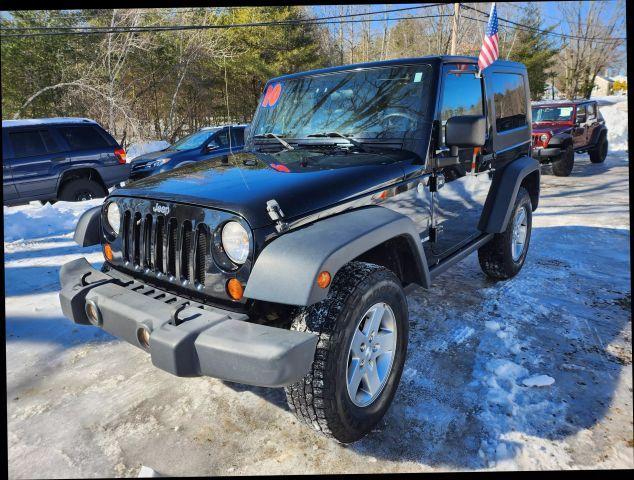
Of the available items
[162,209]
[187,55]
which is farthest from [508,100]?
[187,55]

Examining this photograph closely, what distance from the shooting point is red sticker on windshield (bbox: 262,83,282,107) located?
3691 millimetres

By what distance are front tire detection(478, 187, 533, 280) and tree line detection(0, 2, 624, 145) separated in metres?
7.07

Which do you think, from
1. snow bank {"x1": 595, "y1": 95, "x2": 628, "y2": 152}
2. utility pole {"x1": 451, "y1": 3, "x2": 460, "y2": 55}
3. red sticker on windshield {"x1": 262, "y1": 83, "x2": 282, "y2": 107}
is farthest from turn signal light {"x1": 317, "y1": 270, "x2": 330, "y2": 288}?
utility pole {"x1": 451, "y1": 3, "x2": 460, "y2": 55}

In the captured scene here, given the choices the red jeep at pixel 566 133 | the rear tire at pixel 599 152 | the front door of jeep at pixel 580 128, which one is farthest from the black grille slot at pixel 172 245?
the rear tire at pixel 599 152

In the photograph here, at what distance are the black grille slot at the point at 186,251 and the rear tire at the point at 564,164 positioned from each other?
11.4 meters

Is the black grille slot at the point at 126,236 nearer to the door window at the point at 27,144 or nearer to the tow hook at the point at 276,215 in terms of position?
the tow hook at the point at 276,215

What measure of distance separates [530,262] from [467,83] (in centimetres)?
247

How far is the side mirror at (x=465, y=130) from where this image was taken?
2.78 metres

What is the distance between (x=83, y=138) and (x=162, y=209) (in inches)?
297

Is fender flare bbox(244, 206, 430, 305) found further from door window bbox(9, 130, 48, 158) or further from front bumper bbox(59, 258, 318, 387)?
door window bbox(9, 130, 48, 158)

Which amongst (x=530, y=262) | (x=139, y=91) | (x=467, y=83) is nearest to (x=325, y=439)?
(x=467, y=83)

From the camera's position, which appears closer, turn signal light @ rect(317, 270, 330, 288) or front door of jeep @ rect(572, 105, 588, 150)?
turn signal light @ rect(317, 270, 330, 288)

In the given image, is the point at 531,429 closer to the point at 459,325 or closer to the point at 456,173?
the point at 459,325

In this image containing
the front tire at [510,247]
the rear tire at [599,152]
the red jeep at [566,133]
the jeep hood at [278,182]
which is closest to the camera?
the jeep hood at [278,182]
